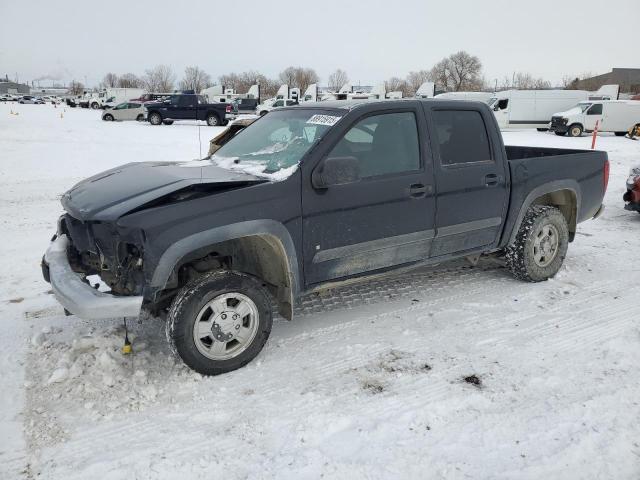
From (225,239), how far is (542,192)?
3.27m

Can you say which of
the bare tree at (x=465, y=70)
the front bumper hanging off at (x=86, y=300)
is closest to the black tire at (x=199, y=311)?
the front bumper hanging off at (x=86, y=300)

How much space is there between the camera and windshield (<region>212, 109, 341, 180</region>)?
360 centimetres

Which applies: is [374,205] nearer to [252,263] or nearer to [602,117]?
[252,263]

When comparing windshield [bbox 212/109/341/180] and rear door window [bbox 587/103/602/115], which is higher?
rear door window [bbox 587/103/602/115]

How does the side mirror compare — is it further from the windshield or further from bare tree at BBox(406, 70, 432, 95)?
bare tree at BBox(406, 70, 432, 95)

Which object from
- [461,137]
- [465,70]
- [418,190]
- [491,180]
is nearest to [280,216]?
[418,190]

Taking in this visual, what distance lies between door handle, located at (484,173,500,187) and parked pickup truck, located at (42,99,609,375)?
17mm

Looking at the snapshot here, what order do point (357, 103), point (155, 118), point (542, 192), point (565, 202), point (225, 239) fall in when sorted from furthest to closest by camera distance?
point (155, 118)
point (565, 202)
point (542, 192)
point (357, 103)
point (225, 239)

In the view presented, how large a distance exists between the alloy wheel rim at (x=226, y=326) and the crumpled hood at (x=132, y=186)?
29.8 inches

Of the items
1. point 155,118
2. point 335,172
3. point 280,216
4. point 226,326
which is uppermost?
point 155,118

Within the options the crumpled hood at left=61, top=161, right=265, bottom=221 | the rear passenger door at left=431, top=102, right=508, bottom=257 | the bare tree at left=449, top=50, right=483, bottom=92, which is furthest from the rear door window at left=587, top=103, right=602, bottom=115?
the bare tree at left=449, top=50, right=483, bottom=92

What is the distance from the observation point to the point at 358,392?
316 centimetres

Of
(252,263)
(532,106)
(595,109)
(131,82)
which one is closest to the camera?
(252,263)

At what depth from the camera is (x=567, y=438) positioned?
2709 millimetres
